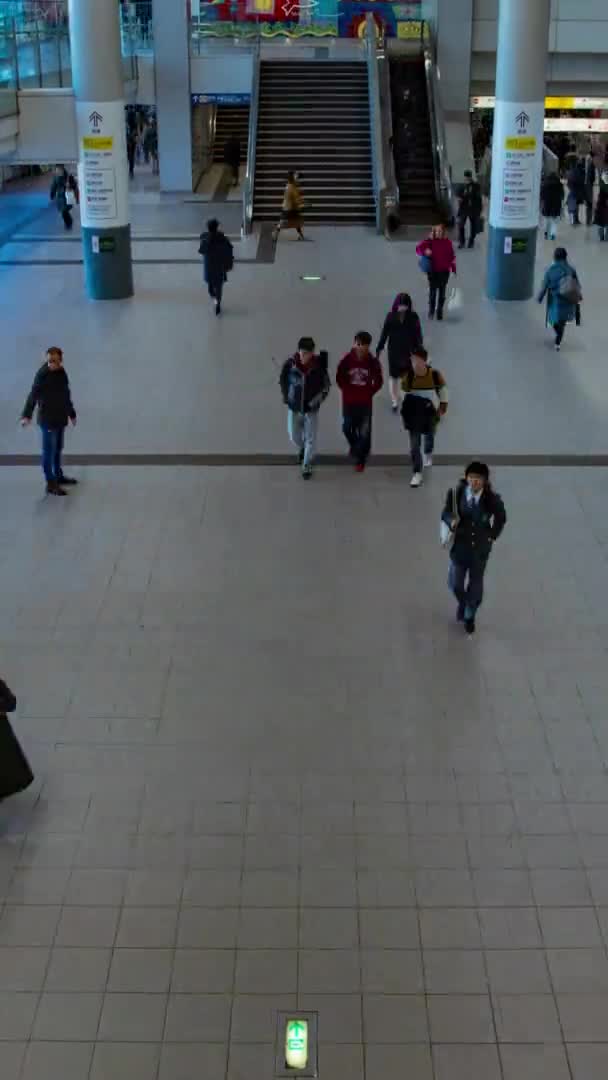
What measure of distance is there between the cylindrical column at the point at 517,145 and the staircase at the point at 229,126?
19327 mm

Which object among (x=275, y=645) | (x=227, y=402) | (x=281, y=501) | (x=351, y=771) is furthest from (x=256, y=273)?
(x=351, y=771)

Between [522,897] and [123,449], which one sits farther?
[123,449]

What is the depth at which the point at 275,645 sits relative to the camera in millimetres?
8969

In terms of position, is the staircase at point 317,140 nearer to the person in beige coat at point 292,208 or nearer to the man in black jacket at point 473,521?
the person in beige coat at point 292,208

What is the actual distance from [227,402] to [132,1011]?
9501mm

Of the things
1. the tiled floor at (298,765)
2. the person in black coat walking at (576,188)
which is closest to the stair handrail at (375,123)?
the person in black coat walking at (576,188)

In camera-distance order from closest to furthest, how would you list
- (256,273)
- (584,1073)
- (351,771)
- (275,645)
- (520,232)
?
(584,1073) → (351,771) → (275,645) → (520,232) → (256,273)

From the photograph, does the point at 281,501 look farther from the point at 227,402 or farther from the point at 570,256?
the point at 570,256

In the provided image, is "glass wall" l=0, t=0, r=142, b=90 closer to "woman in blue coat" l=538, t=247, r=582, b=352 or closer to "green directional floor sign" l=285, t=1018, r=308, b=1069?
"woman in blue coat" l=538, t=247, r=582, b=352

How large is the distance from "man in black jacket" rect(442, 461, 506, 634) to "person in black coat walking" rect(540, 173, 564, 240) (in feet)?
57.3

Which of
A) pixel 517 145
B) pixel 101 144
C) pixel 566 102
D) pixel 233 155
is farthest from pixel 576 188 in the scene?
pixel 233 155

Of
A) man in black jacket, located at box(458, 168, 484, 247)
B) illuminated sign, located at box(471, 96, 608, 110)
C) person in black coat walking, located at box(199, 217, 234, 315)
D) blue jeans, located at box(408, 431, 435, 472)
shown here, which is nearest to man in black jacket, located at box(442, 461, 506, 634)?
blue jeans, located at box(408, 431, 435, 472)

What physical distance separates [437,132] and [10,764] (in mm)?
23761

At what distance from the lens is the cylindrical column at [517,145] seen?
18125 mm
